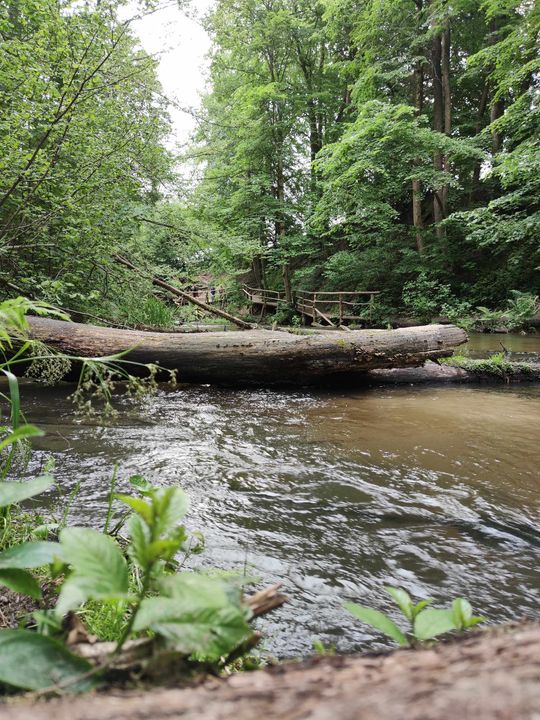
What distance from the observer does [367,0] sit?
49.5 feet

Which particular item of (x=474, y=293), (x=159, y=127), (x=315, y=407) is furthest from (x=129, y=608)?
(x=474, y=293)

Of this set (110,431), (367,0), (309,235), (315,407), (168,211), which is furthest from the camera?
(309,235)

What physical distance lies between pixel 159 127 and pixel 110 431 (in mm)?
4840

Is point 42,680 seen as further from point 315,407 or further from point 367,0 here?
point 367,0

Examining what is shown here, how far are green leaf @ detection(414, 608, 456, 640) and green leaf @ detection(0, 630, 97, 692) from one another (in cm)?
65

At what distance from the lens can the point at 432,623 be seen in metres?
0.87

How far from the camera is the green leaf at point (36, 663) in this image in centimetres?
56

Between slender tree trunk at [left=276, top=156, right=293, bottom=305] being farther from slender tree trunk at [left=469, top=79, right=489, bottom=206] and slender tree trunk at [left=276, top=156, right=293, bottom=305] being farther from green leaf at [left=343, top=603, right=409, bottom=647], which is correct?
green leaf at [left=343, top=603, right=409, bottom=647]

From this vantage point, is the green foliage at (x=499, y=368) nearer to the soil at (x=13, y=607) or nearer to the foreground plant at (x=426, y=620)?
the foreground plant at (x=426, y=620)

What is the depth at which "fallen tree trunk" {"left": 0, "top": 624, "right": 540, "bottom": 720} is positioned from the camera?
0.33m

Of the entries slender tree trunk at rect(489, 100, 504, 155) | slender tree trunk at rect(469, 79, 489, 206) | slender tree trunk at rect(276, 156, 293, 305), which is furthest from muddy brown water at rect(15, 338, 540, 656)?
slender tree trunk at rect(469, 79, 489, 206)

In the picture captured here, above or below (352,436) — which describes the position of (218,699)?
above

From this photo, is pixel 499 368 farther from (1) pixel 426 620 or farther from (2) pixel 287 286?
(2) pixel 287 286

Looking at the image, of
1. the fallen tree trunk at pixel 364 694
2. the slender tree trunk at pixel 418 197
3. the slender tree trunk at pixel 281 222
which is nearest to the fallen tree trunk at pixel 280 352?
the fallen tree trunk at pixel 364 694
